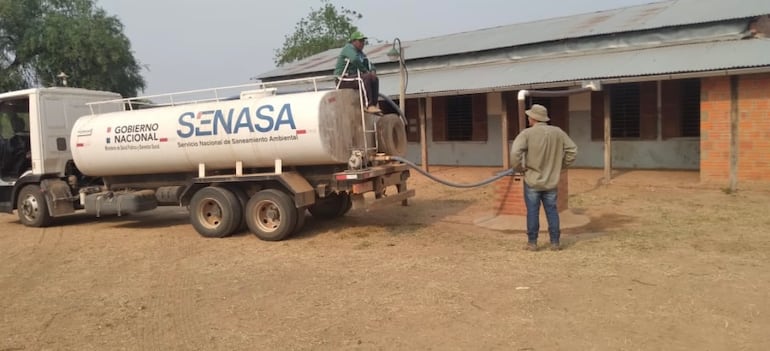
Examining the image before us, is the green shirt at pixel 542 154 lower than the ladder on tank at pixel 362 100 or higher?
lower

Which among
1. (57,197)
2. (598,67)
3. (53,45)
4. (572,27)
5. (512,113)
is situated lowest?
(57,197)

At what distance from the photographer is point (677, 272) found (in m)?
5.80

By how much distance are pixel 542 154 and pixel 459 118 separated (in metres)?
11.6

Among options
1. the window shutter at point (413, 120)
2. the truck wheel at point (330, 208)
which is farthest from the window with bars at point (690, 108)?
the truck wheel at point (330, 208)

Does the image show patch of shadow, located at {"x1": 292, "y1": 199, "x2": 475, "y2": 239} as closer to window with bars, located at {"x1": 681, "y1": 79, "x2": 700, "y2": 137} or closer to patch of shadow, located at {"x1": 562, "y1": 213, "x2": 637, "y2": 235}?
patch of shadow, located at {"x1": 562, "y1": 213, "x2": 637, "y2": 235}

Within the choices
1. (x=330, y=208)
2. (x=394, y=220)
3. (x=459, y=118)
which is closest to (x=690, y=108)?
(x=459, y=118)

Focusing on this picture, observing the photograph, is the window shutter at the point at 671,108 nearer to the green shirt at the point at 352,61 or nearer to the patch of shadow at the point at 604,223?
the patch of shadow at the point at 604,223

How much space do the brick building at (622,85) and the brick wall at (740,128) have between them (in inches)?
Answer: 0.8

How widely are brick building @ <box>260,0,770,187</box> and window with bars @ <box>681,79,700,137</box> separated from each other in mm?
23

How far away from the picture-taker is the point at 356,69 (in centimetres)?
857

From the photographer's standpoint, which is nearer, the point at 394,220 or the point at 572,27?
the point at 394,220

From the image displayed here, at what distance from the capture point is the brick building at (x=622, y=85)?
12.1 meters

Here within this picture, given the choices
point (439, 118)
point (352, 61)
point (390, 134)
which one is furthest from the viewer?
point (439, 118)

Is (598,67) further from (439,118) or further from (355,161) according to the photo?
(355,161)
